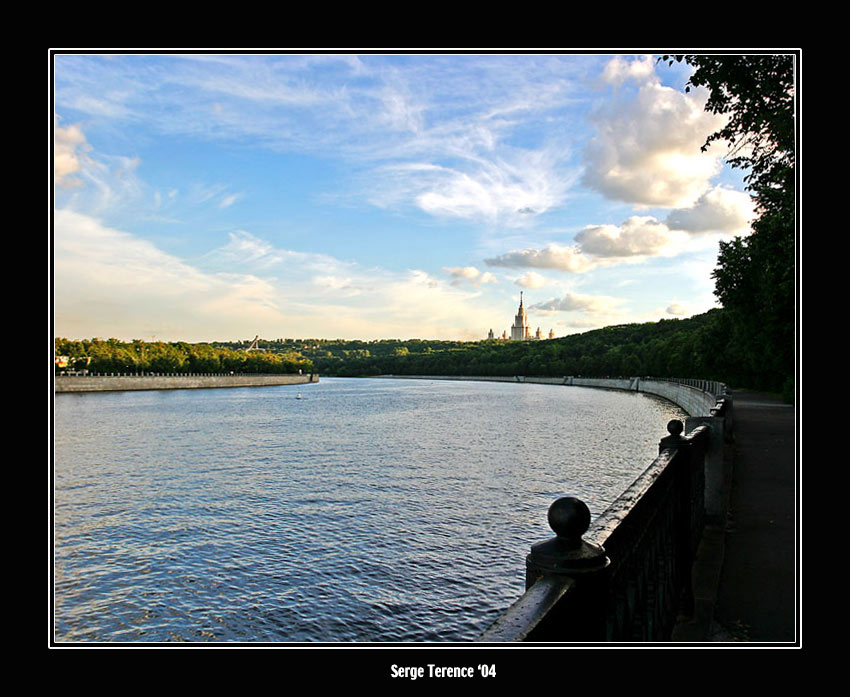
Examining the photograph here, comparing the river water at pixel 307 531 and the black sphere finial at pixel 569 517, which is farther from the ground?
the black sphere finial at pixel 569 517

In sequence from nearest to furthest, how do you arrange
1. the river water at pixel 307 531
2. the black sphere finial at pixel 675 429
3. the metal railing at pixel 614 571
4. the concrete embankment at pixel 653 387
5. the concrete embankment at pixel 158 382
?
the metal railing at pixel 614 571
the black sphere finial at pixel 675 429
the river water at pixel 307 531
the concrete embankment at pixel 653 387
the concrete embankment at pixel 158 382

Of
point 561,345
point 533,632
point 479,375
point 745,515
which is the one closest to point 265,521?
point 745,515

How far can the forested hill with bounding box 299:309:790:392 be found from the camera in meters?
56.5

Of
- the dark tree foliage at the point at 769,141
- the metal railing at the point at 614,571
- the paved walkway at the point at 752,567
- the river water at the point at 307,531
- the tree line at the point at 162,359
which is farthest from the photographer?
the tree line at the point at 162,359

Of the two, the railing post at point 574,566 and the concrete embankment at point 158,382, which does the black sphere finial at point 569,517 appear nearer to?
the railing post at point 574,566

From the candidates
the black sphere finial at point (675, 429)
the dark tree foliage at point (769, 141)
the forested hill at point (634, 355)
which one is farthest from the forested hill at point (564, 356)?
the black sphere finial at point (675, 429)

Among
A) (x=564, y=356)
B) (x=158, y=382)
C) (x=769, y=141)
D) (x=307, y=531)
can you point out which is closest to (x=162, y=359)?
(x=158, y=382)

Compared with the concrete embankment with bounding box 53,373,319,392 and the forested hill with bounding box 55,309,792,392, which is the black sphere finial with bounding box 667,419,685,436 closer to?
the forested hill with bounding box 55,309,792,392

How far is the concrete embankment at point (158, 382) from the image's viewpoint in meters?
108

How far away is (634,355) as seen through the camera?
129125 mm

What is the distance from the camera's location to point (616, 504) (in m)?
4.02

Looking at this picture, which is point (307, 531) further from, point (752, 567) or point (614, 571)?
point (614, 571)
